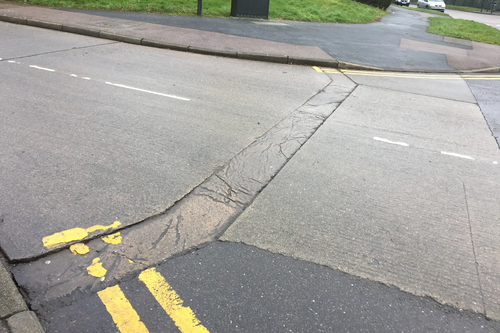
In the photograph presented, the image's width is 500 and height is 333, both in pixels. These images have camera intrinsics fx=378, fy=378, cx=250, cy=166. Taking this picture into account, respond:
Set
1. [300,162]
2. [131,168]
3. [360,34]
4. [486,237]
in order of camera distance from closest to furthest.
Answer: [486,237] < [131,168] < [300,162] < [360,34]

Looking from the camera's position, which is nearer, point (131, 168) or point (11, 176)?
point (11, 176)

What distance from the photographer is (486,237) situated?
3502 mm

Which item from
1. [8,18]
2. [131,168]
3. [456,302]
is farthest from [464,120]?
[8,18]

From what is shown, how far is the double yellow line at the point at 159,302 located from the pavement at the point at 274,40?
7.83 metres

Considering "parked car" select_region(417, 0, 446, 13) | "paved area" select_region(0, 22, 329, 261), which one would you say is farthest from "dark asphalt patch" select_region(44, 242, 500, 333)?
"parked car" select_region(417, 0, 446, 13)

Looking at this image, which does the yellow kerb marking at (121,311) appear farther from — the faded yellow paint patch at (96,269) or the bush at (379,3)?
the bush at (379,3)

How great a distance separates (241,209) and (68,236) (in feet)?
4.97

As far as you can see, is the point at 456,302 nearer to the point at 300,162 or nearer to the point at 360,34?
the point at 300,162

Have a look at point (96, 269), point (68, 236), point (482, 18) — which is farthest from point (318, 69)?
point (482, 18)

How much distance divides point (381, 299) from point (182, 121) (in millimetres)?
3705

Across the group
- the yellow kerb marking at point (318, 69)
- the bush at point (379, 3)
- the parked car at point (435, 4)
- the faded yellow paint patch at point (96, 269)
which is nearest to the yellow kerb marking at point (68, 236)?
the faded yellow paint patch at point (96, 269)

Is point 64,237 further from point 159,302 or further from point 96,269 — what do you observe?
point 159,302

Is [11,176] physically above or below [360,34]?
below

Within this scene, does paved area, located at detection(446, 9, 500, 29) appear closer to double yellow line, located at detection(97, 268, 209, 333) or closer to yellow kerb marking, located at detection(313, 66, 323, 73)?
yellow kerb marking, located at detection(313, 66, 323, 73)
